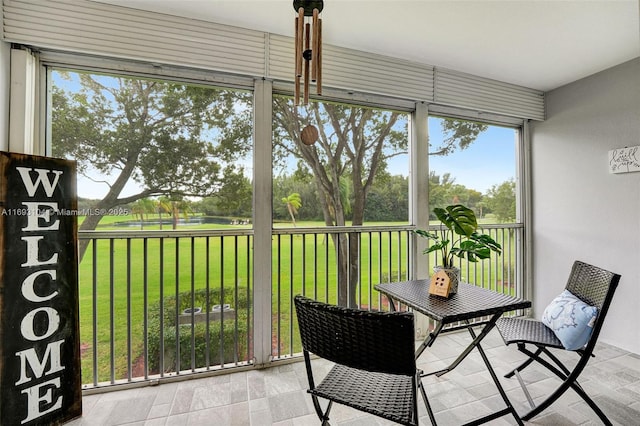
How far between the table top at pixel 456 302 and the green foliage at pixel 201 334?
4.15 feet

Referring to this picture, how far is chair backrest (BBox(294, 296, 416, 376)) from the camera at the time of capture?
103cm

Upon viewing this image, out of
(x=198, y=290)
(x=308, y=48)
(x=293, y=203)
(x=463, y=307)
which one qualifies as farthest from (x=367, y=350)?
(x=198, y=290)

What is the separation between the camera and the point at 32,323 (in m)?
1.67

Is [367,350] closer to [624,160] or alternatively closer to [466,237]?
[466,237]

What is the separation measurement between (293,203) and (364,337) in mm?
1620

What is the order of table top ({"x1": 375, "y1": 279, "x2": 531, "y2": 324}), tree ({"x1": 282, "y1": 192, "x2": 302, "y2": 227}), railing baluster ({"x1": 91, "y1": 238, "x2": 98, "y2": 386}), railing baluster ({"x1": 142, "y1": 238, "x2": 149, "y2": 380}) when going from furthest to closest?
tree ({"x1": 282, "y1": 192, "x2": 302, "y2": 227})
railing baluster ({"x1": 142, "y1": 238, "x2": 149, "y2": 380})
railing baluster ({"x1": 91, "y1": 238, "x2": 98, "y2": 386})
table top ({"x1": 375, "y1": 279, "x2": 531, "y2": 324})

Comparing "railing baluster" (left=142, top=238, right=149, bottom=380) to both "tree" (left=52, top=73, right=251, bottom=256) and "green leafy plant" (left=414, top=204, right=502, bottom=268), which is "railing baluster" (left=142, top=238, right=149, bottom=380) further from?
"green leafy plant" (left=414, top=204, right=502, bottom=268)

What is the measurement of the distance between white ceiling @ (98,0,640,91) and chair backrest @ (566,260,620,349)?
176 cm

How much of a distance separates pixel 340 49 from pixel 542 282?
132 inches

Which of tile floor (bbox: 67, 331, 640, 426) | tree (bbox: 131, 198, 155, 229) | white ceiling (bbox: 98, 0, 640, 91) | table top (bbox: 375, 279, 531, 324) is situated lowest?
tile floor (bbox: 67, 331, 640, 426)

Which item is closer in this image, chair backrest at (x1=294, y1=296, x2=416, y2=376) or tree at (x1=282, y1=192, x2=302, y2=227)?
chair backrest at (x1=294, y1=296, x2=416, y2=376)

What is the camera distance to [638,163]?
98.9 inches

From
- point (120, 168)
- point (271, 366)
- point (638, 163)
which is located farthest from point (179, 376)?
point (638, 163)

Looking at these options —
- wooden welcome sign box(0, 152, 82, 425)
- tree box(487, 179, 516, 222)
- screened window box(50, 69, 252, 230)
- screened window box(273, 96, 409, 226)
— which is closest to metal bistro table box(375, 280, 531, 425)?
screened window box(273, 96, 409, 226)
